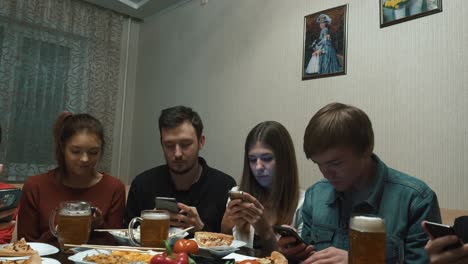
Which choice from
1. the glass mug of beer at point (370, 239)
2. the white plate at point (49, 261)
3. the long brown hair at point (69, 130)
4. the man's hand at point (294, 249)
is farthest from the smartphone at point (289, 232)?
the long brown hair at point (69, 130)

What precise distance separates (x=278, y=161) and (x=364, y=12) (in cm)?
133

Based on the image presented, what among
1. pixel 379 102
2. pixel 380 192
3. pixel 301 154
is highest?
pixel 379 102

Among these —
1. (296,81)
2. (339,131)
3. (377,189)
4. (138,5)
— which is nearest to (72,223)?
(339,131)

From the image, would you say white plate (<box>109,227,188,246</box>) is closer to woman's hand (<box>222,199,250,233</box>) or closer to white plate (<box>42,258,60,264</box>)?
woman's hand (<box>222,199,250,233</box>)

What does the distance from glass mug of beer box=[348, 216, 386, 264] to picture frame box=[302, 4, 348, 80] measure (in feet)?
6.01

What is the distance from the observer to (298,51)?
2.98 m

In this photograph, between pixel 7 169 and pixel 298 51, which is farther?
pixel 7 169

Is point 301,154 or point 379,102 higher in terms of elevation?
point 379,102

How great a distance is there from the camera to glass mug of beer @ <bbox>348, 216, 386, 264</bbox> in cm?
99

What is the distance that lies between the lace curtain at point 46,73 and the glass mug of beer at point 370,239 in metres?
3.64

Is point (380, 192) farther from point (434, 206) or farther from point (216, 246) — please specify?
point (216, 246)

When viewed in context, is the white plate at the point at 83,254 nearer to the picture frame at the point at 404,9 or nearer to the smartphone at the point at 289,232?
the smartphone at the point at 289,232

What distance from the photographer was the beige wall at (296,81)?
2.17 meters

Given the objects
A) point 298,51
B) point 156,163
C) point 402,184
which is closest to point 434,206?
point 402,184
